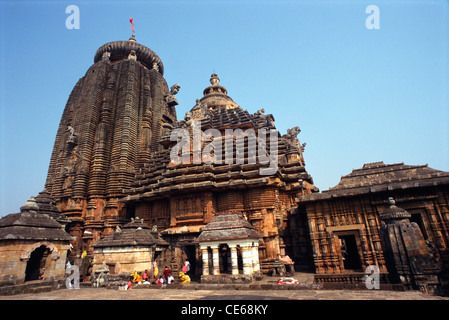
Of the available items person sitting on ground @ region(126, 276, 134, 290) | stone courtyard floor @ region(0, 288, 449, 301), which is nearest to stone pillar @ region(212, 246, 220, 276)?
stone courtyard floor @ region(0, 288, 449, 301)

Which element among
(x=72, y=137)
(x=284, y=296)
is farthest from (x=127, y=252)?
(x=72, y=137)

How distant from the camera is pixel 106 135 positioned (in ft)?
111

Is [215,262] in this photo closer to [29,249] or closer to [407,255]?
[407,255]

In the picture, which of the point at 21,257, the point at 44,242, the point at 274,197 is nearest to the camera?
the point at 21,257

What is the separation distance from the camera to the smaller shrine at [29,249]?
11.9 m

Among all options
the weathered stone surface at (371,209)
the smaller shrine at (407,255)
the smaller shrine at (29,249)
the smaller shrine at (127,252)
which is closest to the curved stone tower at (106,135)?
the smaller shrine at (127,252)

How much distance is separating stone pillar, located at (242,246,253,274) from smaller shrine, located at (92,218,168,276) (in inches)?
273

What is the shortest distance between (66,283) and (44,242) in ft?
8.96

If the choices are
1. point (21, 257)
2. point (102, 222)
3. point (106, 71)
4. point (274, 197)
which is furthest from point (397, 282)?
point (106, 71)

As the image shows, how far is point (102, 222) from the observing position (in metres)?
28.2

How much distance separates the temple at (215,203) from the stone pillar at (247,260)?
76mm

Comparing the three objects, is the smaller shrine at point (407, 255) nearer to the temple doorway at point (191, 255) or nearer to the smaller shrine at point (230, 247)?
the smaller shrine at point (230, 247)

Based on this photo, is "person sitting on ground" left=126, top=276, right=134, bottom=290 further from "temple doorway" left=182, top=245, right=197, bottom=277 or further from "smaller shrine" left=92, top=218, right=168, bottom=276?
"temple doorway" left=182, top=245, right=197, bottom=277
